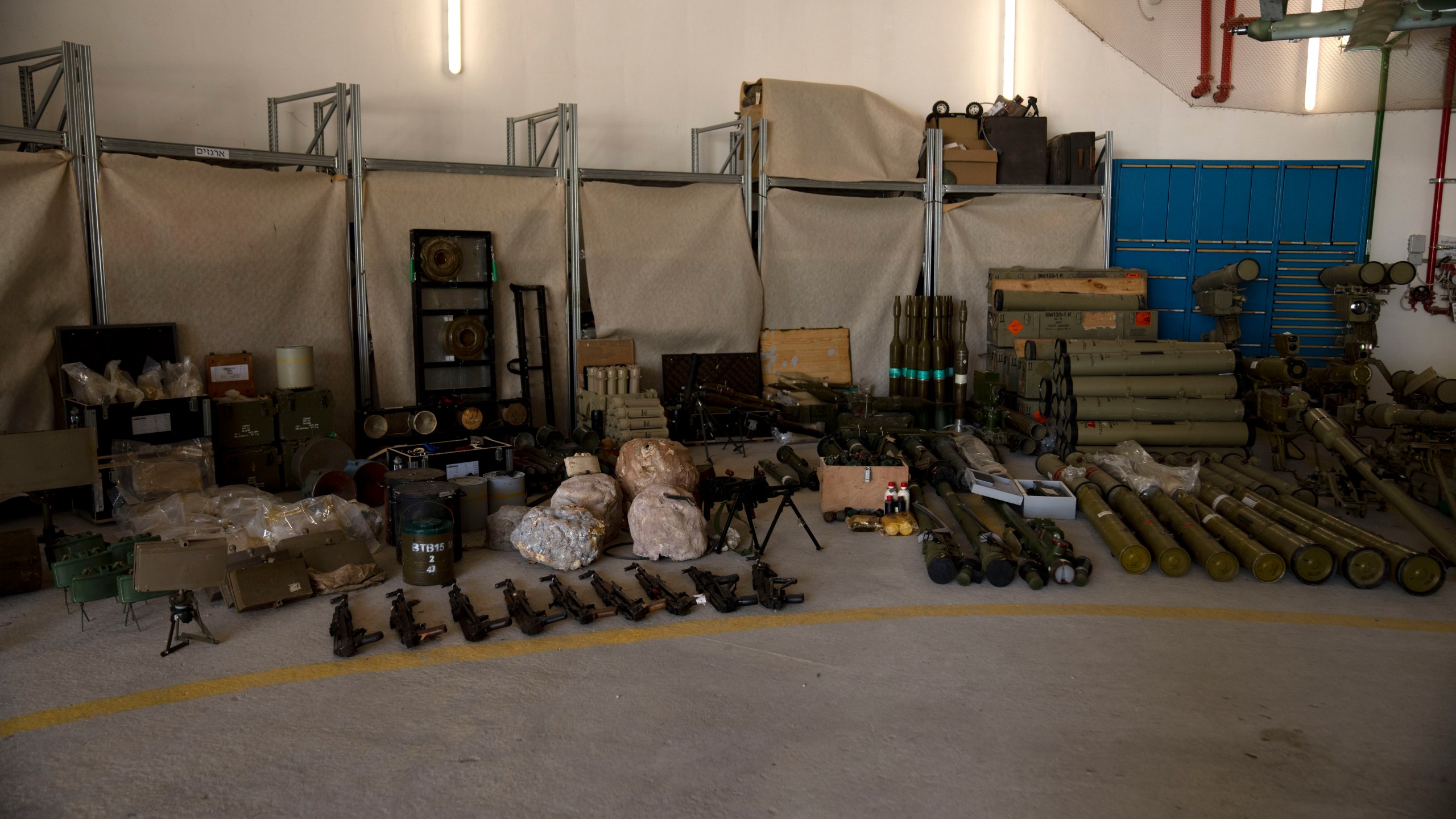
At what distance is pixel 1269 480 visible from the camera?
250 inches

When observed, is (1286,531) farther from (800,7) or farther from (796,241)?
(800,7)

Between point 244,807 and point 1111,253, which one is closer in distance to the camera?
point 244,807

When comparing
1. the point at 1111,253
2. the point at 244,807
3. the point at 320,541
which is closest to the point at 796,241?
the point at 1111,253

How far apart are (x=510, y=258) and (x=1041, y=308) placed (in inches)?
205

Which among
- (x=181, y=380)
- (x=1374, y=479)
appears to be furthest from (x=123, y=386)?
(x=1374, y=479)

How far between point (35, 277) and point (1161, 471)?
789 cm

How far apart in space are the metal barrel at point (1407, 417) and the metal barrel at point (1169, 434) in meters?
0.80

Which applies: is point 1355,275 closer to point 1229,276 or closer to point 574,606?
point 1229,276

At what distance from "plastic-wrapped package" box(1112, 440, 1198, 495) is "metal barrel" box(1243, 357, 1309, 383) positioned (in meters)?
1.54

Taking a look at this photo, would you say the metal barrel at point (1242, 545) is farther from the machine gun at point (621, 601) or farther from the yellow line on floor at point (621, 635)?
the machine gun at point (621, 601)

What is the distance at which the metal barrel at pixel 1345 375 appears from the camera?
796 centimetres

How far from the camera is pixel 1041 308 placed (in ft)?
30.6

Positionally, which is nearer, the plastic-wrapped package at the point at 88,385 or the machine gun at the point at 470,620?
the machine gun at the point at 470,620

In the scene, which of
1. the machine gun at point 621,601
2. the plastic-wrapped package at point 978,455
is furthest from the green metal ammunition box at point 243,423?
the plastic-wrapped package at point 978,455
